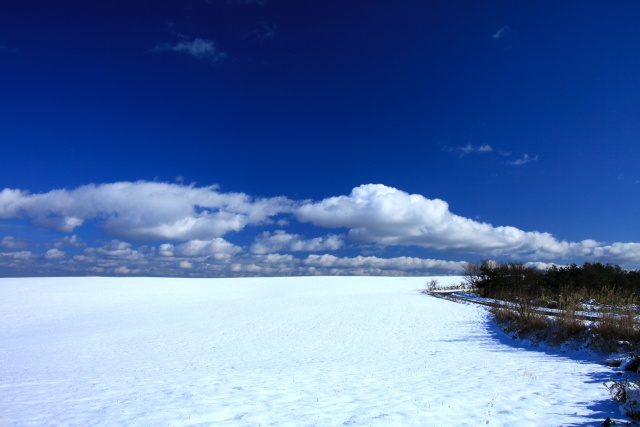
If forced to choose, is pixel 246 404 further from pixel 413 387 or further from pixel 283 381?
pixel 413 387

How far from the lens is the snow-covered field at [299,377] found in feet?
28.1

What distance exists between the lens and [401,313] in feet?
111

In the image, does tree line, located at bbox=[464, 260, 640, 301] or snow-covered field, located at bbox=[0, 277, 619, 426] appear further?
tree line, located at bbox=[464, 260, 640, 301]

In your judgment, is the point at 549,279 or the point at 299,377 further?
the point at 549,279

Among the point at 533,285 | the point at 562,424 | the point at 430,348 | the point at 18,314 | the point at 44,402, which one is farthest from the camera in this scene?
the point at 533,285

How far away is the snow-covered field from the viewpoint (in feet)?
28.1

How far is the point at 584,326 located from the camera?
15609 millimetres

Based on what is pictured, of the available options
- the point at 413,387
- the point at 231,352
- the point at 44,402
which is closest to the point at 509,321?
the point at 413,387

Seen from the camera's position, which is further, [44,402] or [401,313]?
[401,313]

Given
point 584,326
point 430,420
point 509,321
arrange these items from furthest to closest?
point 509,321
point 584,326
point 430,420

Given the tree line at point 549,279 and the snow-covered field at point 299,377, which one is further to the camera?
the tree line at point 549,279

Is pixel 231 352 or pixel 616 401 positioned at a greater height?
pixel 616 401

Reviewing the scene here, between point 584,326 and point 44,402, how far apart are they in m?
18.0

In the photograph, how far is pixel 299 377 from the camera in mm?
12672
